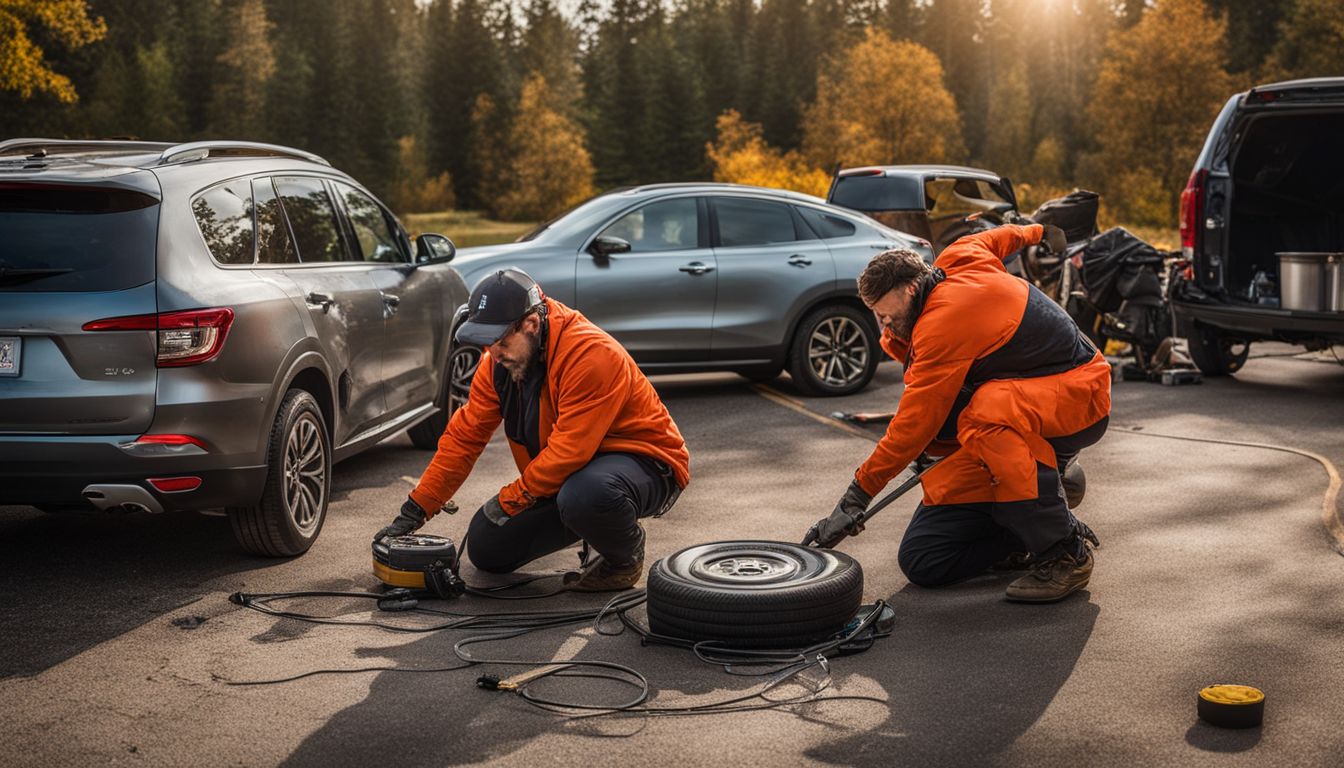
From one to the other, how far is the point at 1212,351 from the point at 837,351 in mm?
3302

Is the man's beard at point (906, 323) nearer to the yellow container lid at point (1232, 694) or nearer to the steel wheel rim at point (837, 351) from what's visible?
the yellow container lid at point (1232, 694)

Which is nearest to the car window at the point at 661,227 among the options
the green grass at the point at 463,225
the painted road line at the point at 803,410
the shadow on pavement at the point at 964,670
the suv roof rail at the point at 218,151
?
the painted road line at the point at 803,410

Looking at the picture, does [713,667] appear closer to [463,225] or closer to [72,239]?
[72,239]

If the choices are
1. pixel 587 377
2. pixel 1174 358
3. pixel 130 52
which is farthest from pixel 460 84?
pixel 587 377

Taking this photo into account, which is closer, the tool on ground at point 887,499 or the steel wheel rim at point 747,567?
the steel wheel rim at point 747,567

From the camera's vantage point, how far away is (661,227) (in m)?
11.1

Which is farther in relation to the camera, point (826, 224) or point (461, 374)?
point (826, 224)

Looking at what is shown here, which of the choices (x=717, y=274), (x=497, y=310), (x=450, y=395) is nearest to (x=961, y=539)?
(x=497, y=310)

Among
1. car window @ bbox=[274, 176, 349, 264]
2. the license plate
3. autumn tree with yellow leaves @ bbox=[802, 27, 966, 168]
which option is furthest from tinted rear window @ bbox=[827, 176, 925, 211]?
autumn tree with yellow leaves @ bbox=[802, 27, 966, 168]

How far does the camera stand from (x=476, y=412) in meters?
5.59

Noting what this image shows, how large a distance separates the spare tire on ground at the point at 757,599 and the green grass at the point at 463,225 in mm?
66011

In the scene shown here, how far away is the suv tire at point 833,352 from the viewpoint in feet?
36.9

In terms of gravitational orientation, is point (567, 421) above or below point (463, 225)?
below

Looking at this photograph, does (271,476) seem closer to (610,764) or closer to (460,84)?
(610,764)
